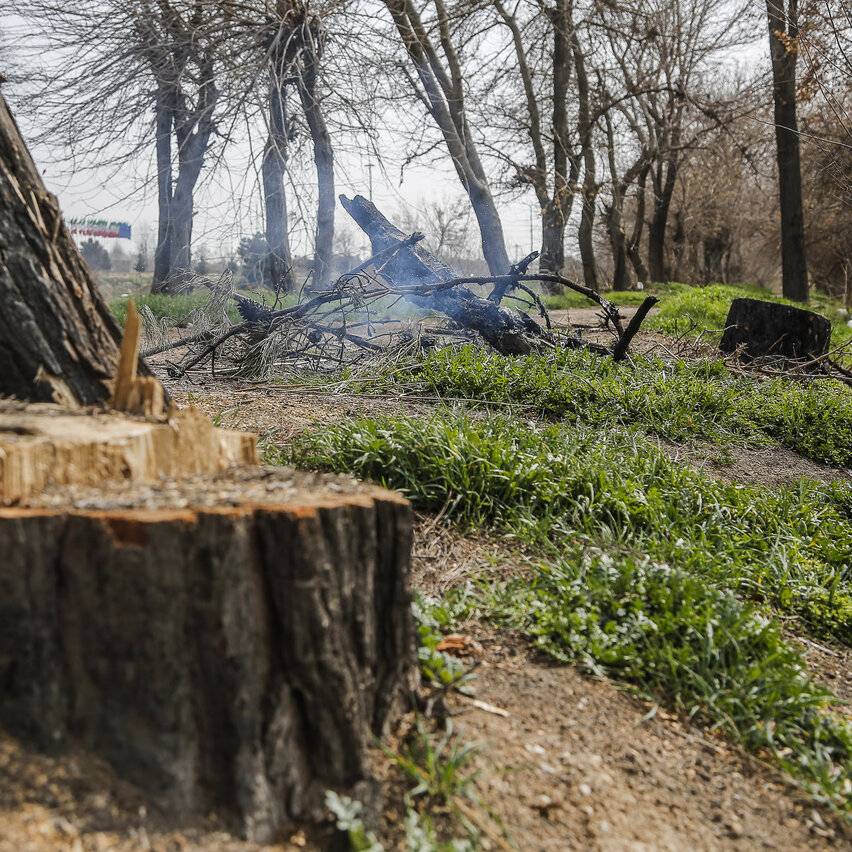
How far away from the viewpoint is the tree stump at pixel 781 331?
745 centimetres

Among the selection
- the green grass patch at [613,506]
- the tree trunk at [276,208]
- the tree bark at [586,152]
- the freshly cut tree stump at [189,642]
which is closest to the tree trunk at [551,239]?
the tree bark at [586,152]

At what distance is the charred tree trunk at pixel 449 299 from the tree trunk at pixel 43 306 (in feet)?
11.7

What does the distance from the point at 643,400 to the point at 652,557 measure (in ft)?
7.33

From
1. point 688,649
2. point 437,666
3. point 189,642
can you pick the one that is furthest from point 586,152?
point 189,642

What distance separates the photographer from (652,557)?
121 inches

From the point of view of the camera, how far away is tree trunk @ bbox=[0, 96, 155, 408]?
93.7 inches

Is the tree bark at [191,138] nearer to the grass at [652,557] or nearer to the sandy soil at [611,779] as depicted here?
the grass at [652,557]

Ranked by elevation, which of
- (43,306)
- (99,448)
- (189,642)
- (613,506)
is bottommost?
(613,506)

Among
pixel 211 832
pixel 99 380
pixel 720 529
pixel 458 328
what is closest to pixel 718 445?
pixel 720 529

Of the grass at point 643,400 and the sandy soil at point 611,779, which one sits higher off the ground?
the grass at point 643,400

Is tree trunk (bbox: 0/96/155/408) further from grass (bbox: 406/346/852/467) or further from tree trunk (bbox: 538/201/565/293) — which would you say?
tree trunk (bbox: 538/201/565/293)

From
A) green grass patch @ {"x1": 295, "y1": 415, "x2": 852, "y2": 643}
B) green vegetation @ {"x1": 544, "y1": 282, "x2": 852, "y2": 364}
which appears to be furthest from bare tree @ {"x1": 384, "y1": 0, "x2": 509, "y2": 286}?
green grass patch @ {"x1": 295, "y1": 415, "x2": 852, "y2": 643}

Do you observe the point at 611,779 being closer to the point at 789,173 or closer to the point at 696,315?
the point at 696,315

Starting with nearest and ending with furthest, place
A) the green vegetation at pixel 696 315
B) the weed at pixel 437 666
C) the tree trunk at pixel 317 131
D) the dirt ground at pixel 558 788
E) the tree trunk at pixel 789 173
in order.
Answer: the dirt ground at pixel 558 788 → the weed at pixel 437 666 → the tree trunk at pixel 317 131 → the green vegetation at pixel 696 315 → the tree trunk at pixel 789 173
